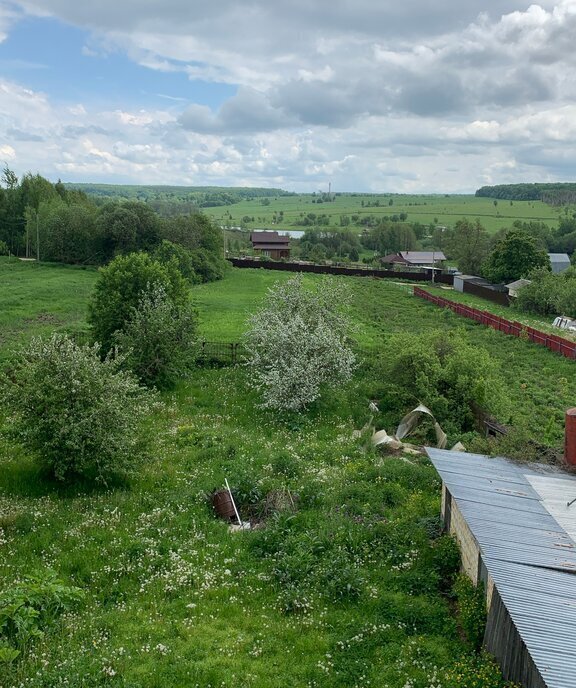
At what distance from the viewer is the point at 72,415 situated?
16.2m

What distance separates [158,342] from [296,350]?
268 inches

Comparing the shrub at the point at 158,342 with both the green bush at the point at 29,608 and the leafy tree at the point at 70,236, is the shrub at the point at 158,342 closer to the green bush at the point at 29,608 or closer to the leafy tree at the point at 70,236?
the green bush at the point at 29,608

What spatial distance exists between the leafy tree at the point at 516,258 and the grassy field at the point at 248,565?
50.2 meters

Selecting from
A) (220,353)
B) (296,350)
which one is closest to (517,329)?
(220,353)

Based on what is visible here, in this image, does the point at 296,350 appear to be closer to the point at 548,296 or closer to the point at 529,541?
the point at 529,541

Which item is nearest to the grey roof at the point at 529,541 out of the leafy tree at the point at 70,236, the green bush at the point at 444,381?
the green bush at the point at 444,381

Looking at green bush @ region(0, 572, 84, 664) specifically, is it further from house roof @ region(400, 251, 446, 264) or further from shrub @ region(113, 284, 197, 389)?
house roof @ region(400, 251, 446, 264)

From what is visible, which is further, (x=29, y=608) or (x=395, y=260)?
(x=395, y=260)

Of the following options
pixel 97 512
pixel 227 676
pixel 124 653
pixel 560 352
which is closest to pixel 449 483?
pixel 227 676

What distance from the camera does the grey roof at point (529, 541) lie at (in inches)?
311

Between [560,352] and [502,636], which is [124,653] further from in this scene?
[560,352]

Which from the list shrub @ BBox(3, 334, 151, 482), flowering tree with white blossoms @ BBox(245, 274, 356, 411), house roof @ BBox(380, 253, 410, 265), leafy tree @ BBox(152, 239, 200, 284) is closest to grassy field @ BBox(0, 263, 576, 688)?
shrub @ BBox(3, 334, 151, 482)

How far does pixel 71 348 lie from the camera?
57.0 feet

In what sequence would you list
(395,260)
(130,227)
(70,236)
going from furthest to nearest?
(395,260)
(70,236)
(130,227)
